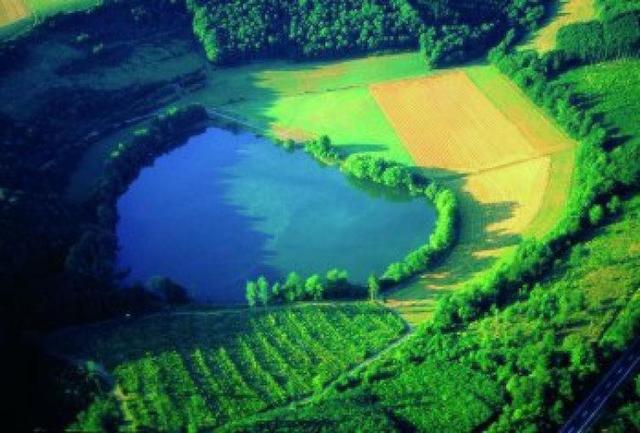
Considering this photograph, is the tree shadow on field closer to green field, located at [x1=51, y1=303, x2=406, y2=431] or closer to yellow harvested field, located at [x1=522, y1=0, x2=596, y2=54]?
green field, located at [x1=51, y1=303, x2=406, y2=431]

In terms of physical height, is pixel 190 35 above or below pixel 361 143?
above

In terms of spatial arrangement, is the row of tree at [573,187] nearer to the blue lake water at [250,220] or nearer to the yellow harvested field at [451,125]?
the yellow harvested field at [451,125]

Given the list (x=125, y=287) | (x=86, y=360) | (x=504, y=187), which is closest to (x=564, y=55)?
(x=504, y=187)

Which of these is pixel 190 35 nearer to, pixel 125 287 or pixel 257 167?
pixel 257 167

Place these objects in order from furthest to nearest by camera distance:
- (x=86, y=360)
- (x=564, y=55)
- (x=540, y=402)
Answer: (x=564, y=55), (x=86, y=360), (x=540, y=402)

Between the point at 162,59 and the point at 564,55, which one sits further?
the point at 162,59

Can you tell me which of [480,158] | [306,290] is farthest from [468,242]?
[306,290]
